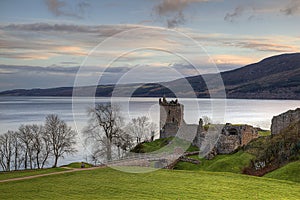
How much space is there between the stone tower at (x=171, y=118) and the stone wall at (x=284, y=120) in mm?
21859

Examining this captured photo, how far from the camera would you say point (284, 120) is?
142 ft

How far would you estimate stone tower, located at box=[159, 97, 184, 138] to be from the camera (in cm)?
6450

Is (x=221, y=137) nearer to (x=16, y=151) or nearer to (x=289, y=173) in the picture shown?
(x=289, y=173)

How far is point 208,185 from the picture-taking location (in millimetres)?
25906

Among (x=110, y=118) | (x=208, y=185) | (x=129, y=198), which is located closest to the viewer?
(x=129, y=198)

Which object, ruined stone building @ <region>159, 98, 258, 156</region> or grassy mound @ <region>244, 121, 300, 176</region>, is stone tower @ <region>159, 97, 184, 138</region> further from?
grassy mound @ <region>244, 121, 300, 176</region>

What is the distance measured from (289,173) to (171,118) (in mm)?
37504

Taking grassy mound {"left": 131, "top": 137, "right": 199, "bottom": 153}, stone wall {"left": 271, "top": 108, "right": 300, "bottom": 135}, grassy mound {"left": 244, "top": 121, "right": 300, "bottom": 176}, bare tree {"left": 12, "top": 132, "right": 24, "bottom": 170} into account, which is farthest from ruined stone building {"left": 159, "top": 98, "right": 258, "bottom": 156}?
bare tree {"left": 12, "top": 132, "right": 24, "bottom": 170}

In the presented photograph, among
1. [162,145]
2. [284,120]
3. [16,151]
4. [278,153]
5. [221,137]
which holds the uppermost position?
[284,120]

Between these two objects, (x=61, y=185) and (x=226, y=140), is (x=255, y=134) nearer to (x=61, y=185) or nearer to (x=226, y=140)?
(x=226, y=140)

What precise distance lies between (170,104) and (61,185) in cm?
4202

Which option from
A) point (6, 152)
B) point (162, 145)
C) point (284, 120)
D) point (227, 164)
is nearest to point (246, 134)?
point (284, 120)

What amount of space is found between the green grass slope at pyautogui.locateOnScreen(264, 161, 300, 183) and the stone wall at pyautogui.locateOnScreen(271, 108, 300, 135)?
11.7m

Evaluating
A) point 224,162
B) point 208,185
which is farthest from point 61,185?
point 224,162
